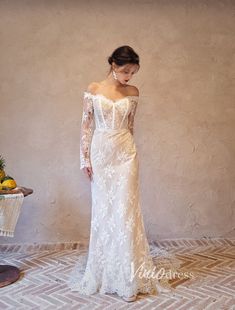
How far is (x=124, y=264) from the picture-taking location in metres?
2.32

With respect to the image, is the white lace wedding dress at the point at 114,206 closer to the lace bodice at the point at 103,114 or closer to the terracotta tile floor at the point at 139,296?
the lace bodice at the point at 103,114

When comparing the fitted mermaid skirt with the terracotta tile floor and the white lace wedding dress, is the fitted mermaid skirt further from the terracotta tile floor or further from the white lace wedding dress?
the terracotta tile floor

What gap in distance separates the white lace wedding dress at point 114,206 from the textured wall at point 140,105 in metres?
1.05

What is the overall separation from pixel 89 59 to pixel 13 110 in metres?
0.96

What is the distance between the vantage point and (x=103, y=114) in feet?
7.79

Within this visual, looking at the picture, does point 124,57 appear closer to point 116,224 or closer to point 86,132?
point 86,132

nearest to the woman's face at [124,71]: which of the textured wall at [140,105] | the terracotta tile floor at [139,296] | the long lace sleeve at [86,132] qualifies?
the long lace sleeve at [86,132]

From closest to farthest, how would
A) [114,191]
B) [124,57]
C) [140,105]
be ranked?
[124,57] < [114,191] < [140,105]

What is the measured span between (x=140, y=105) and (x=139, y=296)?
192cm

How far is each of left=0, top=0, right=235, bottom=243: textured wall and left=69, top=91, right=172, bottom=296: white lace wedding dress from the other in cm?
105

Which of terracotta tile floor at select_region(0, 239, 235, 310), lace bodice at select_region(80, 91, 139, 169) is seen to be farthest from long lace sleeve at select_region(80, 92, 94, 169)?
terracotta tile floor at select_region(0, 239, 235, 310)

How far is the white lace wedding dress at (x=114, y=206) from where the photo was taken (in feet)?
7.68

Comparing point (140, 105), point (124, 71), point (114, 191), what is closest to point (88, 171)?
point (114, 191)

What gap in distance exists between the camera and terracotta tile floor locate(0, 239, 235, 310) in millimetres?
2254
